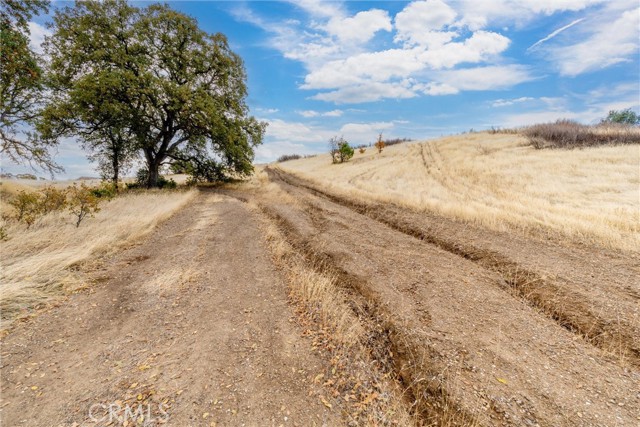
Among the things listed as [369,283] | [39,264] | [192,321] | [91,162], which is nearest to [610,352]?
[369,283]

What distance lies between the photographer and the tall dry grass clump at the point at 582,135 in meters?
25.7

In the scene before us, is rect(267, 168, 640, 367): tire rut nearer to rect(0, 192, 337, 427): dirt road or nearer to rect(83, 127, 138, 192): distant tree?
rect(0, 192, 337, 427): dirt road

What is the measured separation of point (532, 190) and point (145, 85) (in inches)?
1008

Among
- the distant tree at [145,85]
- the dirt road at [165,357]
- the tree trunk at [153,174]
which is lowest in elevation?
the dirt road at [165,357]

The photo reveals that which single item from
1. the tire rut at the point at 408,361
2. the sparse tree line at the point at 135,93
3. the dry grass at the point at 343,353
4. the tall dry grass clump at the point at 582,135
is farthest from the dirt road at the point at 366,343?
the tall dry grass clump at the point at 582,135

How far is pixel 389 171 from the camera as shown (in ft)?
94.8

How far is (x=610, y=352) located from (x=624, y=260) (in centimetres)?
427

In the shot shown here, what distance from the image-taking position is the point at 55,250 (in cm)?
732

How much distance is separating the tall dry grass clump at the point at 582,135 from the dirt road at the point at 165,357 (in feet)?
109

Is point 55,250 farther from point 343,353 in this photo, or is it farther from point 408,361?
point 408,361

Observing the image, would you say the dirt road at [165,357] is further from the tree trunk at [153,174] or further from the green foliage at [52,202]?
the tree trunk at [153,174]

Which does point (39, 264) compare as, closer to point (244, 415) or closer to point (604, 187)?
point (244, 415)

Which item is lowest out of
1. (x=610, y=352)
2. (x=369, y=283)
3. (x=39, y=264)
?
(x=610, y=352)

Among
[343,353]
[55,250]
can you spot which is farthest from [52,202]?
[343,353]
